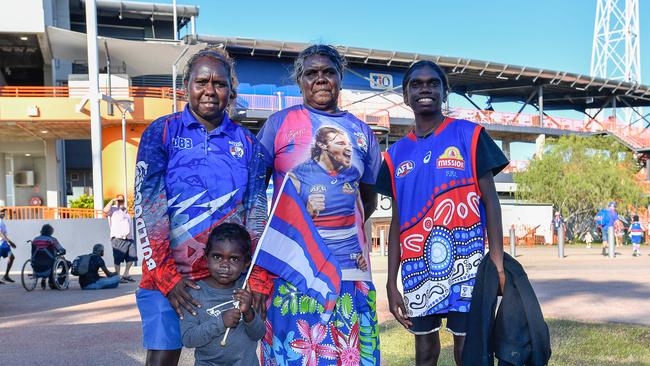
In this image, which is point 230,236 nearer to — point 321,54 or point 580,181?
point 321,54

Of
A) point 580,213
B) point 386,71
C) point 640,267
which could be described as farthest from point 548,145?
point 640,267

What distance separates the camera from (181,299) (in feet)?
9.44

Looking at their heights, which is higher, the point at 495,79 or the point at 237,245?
the point at 495,79

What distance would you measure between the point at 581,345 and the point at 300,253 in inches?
160

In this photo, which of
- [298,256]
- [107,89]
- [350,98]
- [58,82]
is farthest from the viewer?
[350,98]

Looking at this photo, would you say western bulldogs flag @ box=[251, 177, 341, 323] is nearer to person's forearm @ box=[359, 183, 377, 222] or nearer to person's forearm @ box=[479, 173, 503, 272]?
person's forearm @ box=[359, 183, 377, 222]

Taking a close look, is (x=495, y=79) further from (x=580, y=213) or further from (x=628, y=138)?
(x=580, y=213)

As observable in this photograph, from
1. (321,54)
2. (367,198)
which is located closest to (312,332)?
(367,198)

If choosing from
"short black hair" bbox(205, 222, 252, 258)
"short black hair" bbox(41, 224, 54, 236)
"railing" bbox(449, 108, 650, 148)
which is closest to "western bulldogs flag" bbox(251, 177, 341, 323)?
"short black hair" bbox(205, 222, 252, 258)

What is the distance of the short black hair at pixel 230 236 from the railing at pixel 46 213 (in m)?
17.9

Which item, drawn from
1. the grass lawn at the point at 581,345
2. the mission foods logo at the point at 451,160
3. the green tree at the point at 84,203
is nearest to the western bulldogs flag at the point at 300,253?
the mission foods logo at the point at 451,160

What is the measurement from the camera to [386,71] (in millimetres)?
39625

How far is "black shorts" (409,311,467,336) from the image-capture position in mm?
3391

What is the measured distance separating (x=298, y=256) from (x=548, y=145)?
34.0 metres
